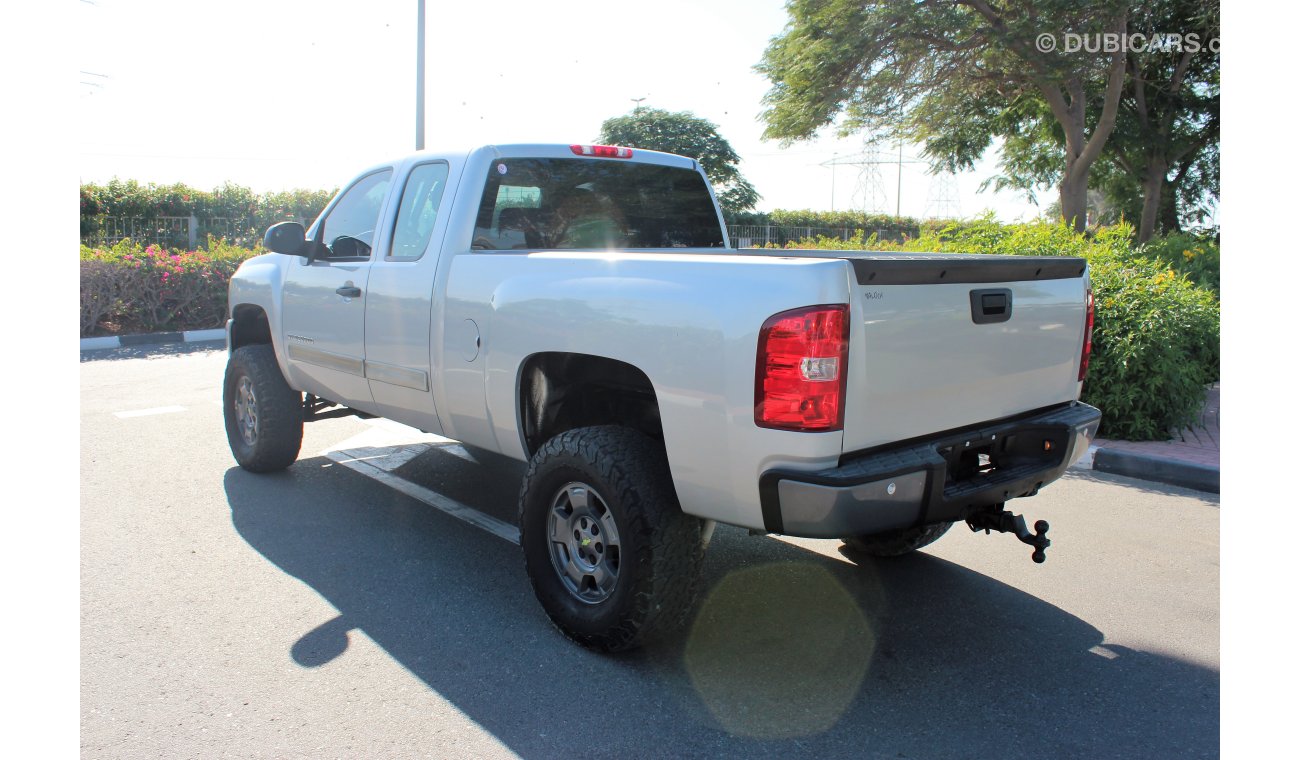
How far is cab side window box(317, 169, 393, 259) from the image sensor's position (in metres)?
4.95

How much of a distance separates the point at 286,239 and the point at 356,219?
1.31 feet

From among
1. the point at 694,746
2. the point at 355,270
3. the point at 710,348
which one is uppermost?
the point at 355,270

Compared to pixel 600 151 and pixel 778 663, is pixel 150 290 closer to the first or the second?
pixel 600 151

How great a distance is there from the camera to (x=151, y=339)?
13.1 metres

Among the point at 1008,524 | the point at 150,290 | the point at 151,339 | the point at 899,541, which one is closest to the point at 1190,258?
the point at 899,541

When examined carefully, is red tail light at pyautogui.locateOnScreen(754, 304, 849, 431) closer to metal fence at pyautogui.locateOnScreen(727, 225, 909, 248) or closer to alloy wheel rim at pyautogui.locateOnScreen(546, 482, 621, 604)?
alloy wheel rim at pyautogui.locateOnScreen(546, 482, 621, 604)

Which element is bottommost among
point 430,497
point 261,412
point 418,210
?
point 430,497

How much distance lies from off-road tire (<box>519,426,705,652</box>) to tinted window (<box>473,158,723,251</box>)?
52.3 inches

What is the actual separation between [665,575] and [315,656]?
53.2 inches

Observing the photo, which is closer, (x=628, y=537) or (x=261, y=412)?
(x=628, y=537)

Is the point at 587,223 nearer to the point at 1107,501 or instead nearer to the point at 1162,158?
the point at 1107,501

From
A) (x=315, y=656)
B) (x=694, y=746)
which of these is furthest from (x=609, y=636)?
→ (x=315, y=656)

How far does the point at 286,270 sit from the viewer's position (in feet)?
17.9

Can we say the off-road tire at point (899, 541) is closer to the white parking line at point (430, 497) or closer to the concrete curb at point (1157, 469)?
the white parking line at point (430, 497)
